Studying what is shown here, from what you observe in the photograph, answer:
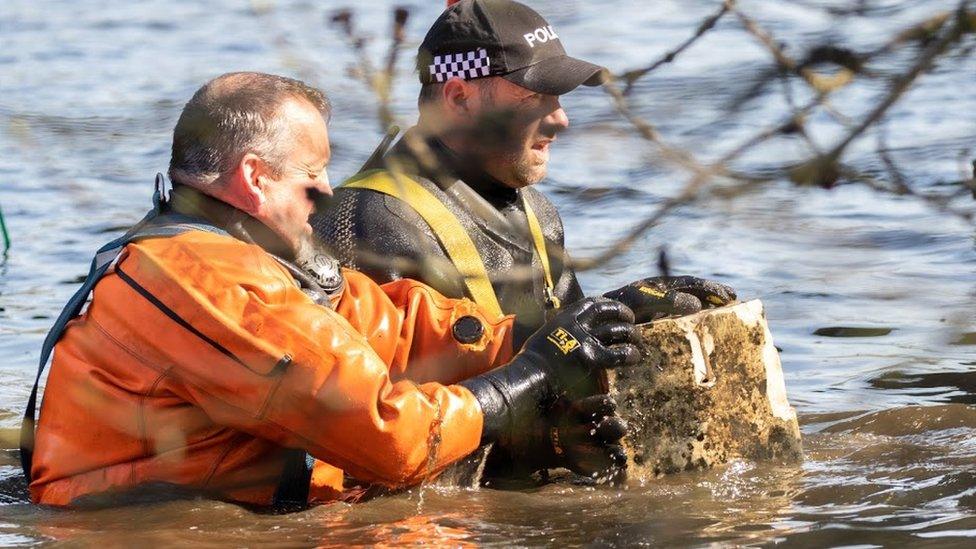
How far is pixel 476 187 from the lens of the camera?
17.8ft

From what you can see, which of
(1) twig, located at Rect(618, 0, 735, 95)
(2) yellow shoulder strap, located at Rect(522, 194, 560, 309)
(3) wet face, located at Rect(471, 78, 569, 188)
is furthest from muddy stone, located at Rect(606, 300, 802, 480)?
(1) twig, located at Rect(618, 0, 735, 95)

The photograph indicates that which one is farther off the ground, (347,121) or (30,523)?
(347,121)

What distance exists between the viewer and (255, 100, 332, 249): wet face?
4344mm

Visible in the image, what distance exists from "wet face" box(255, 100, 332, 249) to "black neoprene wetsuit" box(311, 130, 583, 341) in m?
0.53

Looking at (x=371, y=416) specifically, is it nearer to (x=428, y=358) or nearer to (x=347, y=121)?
(x=428, y=358)

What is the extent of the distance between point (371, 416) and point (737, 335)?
4.06 feet

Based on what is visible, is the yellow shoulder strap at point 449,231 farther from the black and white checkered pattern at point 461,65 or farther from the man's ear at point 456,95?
the black and white checkered pattern at point 461,65

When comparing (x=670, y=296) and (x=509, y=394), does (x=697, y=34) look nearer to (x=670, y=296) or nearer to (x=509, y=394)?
(x=509, y=394)

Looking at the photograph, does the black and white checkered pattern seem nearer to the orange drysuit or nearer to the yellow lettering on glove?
the yellow lettering on glove

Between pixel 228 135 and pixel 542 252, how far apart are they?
1481 mm

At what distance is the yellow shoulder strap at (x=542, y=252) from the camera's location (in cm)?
534

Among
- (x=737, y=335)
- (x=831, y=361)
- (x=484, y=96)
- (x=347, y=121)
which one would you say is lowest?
(x=831, y=361)

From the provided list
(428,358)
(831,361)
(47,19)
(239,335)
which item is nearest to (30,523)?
(239,335)

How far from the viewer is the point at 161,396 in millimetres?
4148
